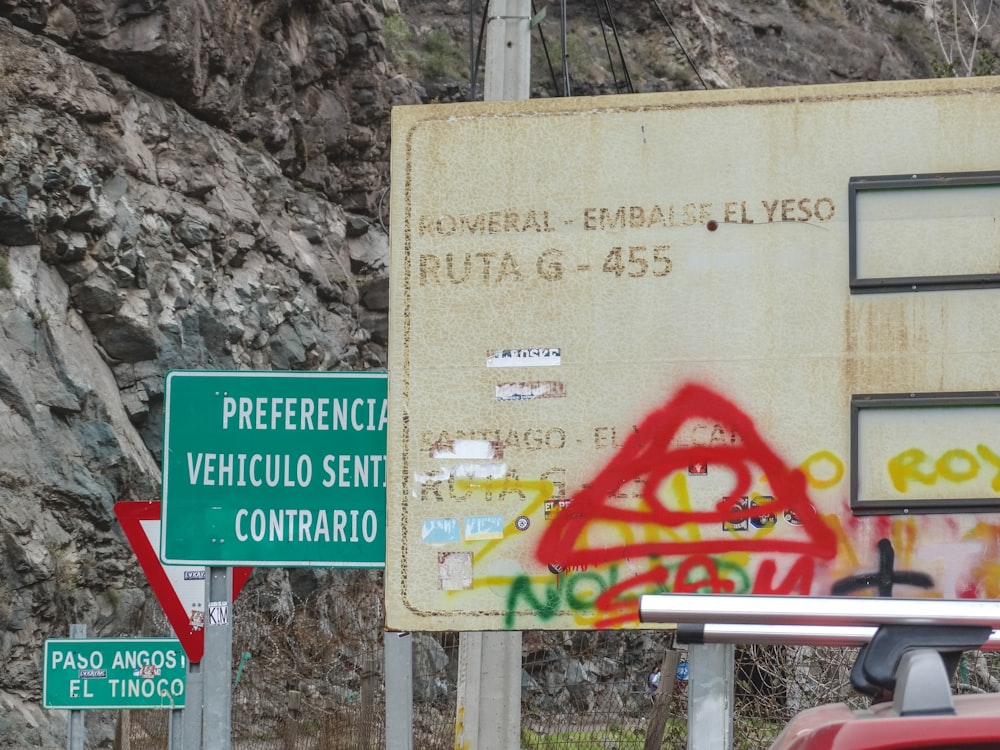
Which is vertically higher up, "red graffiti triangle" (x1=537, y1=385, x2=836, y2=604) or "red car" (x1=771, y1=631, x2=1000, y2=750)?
"red graffiti triangle" (x1=537, y1=385, x2=836, y2=604)

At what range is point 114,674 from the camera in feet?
26.9

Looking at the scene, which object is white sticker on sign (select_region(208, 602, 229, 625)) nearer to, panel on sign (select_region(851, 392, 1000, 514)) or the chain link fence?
the chain link fence

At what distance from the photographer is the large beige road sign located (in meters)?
3.68

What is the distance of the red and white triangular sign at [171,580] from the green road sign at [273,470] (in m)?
1.45

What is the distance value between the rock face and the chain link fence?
2660 millimetres

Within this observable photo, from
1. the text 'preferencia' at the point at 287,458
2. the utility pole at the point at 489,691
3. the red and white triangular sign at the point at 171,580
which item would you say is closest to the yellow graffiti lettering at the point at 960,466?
the text 'preferencia' at the point at 287,458

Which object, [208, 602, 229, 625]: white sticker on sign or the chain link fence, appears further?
the chain link fence

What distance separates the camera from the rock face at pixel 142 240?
18188mm

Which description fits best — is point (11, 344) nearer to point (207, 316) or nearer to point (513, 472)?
point (207, 316)

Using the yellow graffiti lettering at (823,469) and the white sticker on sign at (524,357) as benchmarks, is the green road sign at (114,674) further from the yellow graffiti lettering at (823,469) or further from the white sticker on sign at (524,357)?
the yellow graffiti lettering at (823,469)

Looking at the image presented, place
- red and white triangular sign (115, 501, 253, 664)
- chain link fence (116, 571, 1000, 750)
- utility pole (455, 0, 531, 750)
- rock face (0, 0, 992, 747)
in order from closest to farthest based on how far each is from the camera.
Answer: red and white triangular sign (115, 501, 253, 664), utility pole (455, 0, 531, 750), chain link fence (116, 571, 1000, 750), rock face (0, 0, 992, 747)

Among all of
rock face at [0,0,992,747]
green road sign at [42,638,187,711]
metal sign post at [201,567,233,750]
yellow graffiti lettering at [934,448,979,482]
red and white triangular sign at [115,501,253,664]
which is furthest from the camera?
rock face at [0,0,992,747]

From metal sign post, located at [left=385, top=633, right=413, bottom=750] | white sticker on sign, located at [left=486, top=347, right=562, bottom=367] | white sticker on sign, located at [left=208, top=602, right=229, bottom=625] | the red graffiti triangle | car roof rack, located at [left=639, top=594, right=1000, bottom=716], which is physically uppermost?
white sticker on sign, located at [left=486, top=347, right=562, bottom=367]

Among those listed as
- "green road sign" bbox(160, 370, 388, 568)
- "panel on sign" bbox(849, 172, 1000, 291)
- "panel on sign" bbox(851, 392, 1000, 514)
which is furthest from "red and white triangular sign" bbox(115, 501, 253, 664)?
"panel on sign" bbox(849, 172, 1000, 291)
